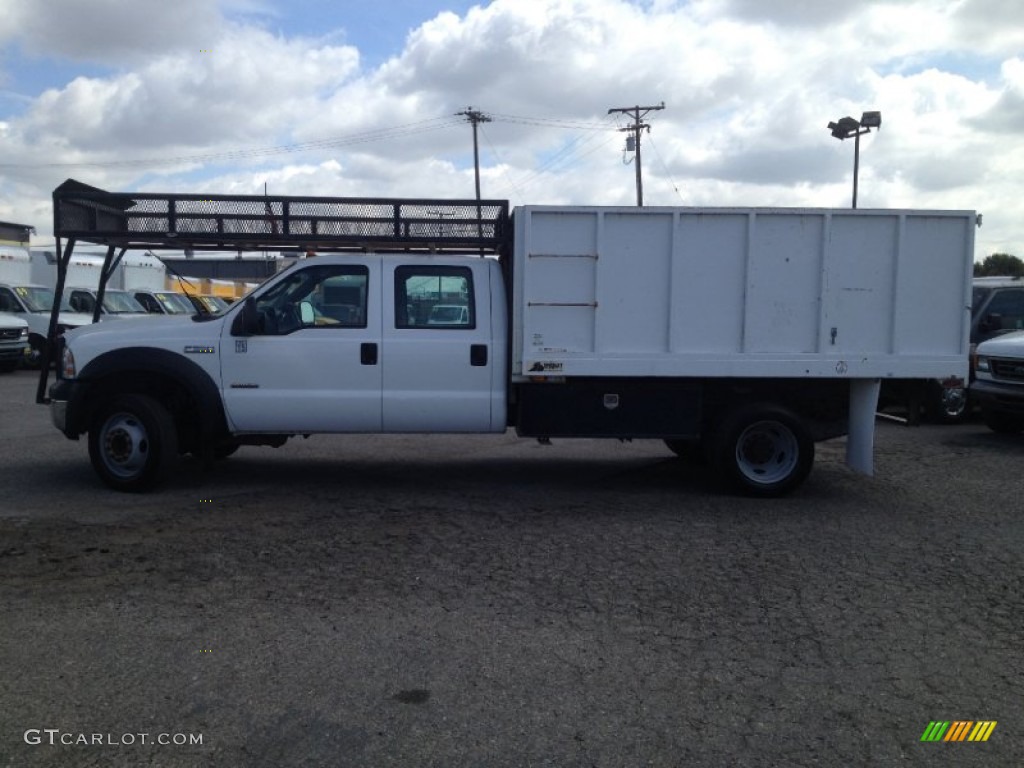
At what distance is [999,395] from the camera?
465 inches

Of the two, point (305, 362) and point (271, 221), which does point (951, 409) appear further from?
point (271, 221)

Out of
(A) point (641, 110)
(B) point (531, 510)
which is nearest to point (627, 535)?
(B) point (531, 510)

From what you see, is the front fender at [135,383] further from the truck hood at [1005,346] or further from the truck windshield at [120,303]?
the truck windshield at [120,303]

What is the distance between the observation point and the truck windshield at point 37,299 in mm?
21125

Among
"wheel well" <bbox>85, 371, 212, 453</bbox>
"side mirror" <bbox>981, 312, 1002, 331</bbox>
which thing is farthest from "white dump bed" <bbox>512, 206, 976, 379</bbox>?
"side mirror" <bbox>981, 312, 1002, 331</bbox>

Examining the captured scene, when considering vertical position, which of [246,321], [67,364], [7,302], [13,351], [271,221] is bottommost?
[13,351]

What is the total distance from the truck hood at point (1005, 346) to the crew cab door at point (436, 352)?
23.6ft

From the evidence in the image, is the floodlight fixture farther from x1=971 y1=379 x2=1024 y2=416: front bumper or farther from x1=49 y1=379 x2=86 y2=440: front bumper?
x1=49 y1=379 x2=86 y2=440: front bumper

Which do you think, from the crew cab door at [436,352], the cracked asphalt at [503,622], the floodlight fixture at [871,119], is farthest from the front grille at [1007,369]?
the floodlight fixture at [871,119]

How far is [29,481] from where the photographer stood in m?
8.63

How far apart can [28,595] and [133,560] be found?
0.77 metres

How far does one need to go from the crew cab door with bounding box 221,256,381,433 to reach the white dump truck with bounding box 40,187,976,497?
17 millimetres

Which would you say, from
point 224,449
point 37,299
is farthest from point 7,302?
point 224,449

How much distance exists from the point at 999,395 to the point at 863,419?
4.75 meters
